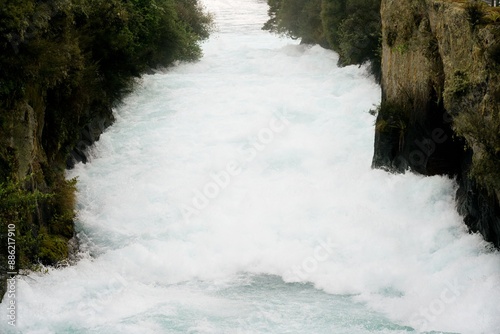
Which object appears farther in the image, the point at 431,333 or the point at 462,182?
the point at 462,182

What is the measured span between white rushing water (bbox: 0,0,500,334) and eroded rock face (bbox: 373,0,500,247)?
0.67 metres

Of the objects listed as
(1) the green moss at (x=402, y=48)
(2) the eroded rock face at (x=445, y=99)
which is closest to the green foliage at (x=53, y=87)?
(2) the eroded rock face at (x=445, y=99)

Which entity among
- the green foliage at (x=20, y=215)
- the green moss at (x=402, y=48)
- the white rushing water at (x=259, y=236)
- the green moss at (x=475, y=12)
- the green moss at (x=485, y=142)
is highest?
the green moss at (x=475, y=12)

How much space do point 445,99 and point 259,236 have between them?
6344mm

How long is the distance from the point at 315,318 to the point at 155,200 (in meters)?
7.98

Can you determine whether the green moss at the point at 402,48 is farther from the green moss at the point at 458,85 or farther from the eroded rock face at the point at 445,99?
the green moss at the point at 458,85

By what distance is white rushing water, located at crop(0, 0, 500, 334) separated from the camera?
14.7 metres

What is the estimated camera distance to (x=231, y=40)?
5234cm

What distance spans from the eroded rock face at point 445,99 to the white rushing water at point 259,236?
67cm

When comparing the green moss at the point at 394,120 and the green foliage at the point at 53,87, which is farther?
the green moss at the point at 394,120

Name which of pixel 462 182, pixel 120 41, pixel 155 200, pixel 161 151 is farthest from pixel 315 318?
pixel 120 41

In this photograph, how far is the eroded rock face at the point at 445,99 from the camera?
1455 centimetres

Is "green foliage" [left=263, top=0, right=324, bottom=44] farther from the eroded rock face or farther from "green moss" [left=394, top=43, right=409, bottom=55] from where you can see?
"green moss" [left=394, top=43, right=409, bottom=55]

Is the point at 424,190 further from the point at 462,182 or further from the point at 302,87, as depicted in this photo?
the point at 302,87
